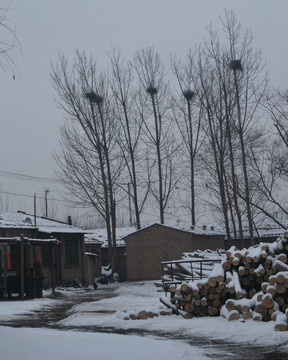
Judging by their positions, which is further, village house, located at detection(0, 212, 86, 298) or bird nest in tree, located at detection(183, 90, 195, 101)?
bird nest in tree, located at detection(183, 90, 195, 101)

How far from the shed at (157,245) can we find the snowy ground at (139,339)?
17.9 m

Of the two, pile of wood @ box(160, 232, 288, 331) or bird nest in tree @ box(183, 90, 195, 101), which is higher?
bird nest in tree @ box(183, 90, 195, 101)

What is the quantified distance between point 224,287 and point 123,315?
2.50 m

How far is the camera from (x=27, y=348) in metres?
6.30

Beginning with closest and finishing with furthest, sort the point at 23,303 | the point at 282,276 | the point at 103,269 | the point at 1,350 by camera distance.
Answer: the point at 1,350
the point at 282,276
the point at 23,303
the point at 103,269

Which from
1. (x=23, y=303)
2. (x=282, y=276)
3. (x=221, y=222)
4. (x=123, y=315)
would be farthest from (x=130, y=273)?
(x=282, y=276)

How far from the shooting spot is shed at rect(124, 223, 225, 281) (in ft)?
107

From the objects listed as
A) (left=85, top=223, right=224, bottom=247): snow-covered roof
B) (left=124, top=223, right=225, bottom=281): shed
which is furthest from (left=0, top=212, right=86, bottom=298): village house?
(left=124, top=223, right=225, bottom=281): shed

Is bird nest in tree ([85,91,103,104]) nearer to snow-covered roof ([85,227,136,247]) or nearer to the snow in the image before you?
snow-covered roof ([85,227,136,247])

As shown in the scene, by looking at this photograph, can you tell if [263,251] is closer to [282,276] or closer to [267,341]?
[282,276]

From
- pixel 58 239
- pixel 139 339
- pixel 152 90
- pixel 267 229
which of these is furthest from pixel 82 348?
pixel 267 229

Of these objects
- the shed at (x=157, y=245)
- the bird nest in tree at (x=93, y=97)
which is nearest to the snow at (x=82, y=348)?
the shed at (x=157, y=245)

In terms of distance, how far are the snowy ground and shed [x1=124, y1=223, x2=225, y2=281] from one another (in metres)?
17.9

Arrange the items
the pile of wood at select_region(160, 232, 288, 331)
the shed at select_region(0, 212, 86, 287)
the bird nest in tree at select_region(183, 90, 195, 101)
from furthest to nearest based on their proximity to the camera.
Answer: the bird nest in tree at select_region(183, 90, 195, 101) < the shed at select_region(0, 212, 86, 287) < the pile of wood at select_region(160, 232, 288, 331)
